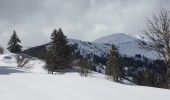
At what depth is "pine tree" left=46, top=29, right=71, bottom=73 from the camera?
216 feet

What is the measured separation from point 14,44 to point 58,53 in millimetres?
29871

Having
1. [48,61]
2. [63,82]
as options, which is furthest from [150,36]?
[48,61]

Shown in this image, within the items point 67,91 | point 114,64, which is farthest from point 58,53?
point 67,91

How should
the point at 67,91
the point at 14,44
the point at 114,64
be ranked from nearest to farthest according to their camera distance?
the point at 67,91
the point at 114,64
the point at 14,44

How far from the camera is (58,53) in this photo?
69188 mm

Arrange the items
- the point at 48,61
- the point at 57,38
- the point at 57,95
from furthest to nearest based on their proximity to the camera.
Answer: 1. the point at 57,38
2. the point at 48,61
3. the point at 57,95

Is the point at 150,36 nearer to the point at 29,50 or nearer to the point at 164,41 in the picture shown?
the point at 164,41

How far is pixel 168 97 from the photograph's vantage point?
14203 millimetres

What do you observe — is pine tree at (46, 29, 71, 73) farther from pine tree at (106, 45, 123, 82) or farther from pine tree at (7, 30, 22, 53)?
pine tree at (7, 30, 22, 53)

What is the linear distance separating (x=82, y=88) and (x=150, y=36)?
12.1 metres

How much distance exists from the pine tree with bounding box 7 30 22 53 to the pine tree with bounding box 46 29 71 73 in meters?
25.5

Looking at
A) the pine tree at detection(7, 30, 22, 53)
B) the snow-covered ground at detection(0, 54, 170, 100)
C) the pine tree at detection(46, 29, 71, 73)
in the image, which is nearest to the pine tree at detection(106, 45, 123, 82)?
the pine tree at detection(46, 29, 71, 73)

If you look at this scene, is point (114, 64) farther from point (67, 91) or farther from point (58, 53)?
point (67, 91)

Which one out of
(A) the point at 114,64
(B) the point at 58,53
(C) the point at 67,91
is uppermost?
(B) the point at 58,53
